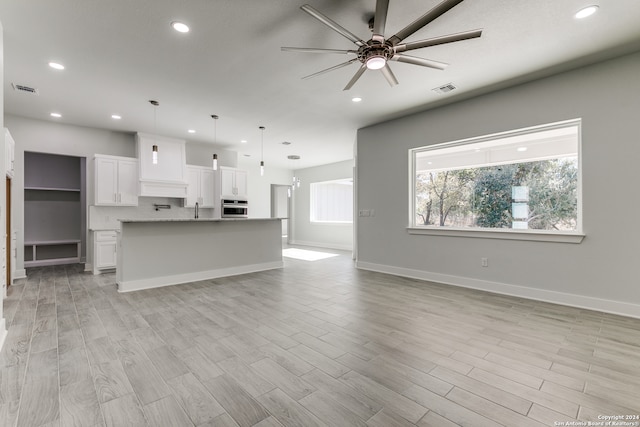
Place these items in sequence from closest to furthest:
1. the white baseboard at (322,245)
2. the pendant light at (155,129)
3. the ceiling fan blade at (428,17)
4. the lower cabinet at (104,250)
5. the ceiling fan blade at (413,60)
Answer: the ceiling fan blade at (428,17)
the ceiling fan blade at (413,60)
the pendant light at (155,129)
the lower cabinet at (104,250)
the white baseboard at (322,245)

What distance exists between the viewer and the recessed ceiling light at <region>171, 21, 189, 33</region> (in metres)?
2.61

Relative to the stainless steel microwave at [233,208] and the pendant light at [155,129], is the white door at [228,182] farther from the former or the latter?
Result: the pendant light at [155,129]

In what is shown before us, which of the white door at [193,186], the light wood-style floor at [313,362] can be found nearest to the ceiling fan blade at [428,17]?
the light wood-style floor at [313,362]

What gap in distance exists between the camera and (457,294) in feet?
13.1

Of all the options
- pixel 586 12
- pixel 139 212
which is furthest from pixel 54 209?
pixel 586 12

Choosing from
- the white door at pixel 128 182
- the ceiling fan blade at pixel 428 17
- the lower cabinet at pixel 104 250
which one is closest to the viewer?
the ceiling fan blade at pixel 428 17

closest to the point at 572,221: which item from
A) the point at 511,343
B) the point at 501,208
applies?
Result: the point at 501,208

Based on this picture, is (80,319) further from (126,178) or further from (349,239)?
(349,239)

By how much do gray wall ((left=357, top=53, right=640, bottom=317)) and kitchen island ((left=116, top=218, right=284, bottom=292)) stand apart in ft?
9.02

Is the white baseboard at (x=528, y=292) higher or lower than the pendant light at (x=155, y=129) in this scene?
lower

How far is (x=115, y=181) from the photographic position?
5.70 m

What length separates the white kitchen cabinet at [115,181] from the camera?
5508 mm

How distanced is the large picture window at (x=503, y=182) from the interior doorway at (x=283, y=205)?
20.2ft

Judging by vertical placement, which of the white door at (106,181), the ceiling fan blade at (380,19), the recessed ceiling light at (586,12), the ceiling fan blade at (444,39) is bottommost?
the white door at (106,181)
